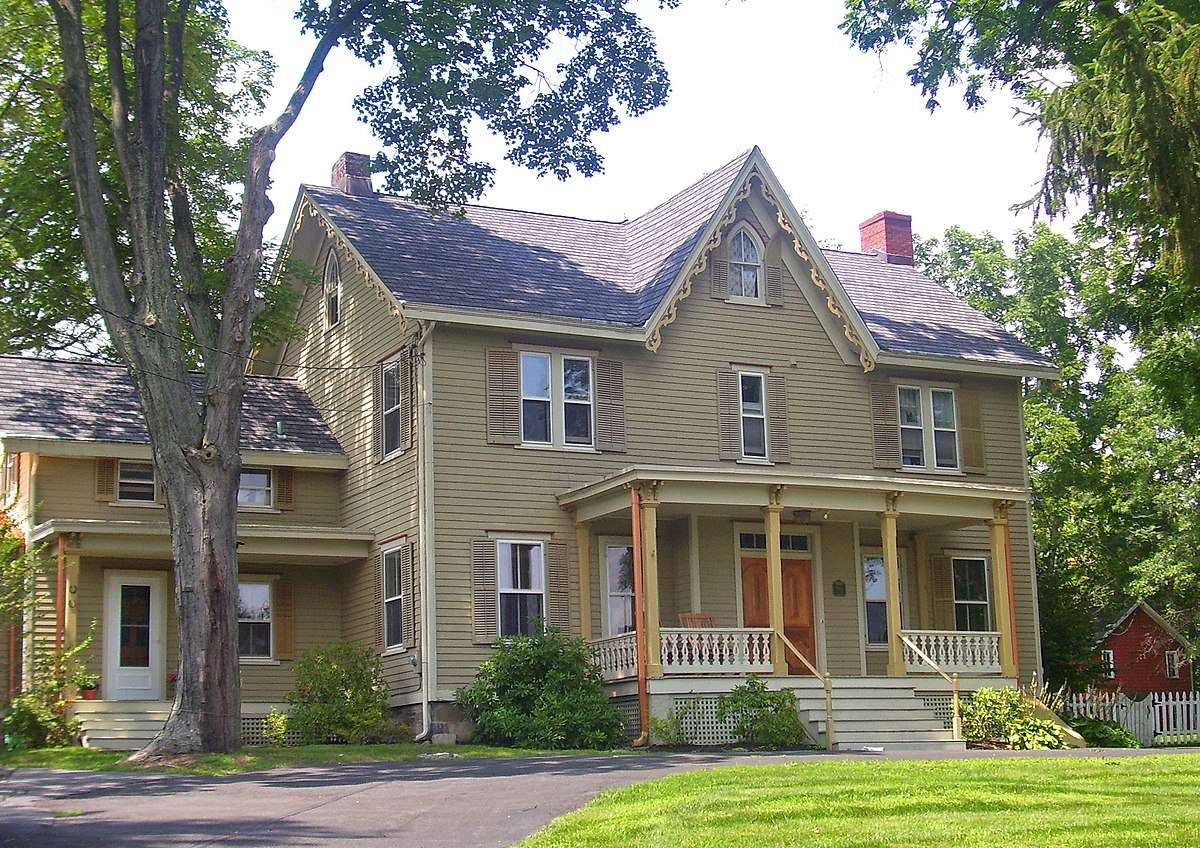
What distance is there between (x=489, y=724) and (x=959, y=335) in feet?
45.6

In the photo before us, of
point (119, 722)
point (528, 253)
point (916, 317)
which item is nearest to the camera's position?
point (119, 722)

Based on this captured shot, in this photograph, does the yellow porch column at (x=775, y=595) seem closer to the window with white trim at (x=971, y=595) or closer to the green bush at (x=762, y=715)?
the green bush at (x=762, y=715)

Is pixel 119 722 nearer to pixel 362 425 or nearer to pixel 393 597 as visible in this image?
pixel 393 597

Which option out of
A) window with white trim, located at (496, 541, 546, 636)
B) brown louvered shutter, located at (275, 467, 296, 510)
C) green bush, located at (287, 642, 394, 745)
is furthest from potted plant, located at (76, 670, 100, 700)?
window with white trim, located at (496, 541, 546, 636)

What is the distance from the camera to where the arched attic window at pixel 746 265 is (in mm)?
28094

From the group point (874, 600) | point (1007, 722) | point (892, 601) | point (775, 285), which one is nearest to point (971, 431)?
point (874, 600)

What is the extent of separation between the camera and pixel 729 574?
87.9 feet

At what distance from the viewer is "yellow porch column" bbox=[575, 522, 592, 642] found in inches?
990

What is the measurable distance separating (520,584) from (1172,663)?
28.6 m

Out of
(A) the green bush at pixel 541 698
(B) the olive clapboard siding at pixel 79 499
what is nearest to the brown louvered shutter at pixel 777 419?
(A) the green bush at pixel 541 698

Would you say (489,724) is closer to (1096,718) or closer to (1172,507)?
(1096,718)

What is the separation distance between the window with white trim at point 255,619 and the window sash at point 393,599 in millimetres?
2481

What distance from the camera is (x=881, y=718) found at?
23844mm

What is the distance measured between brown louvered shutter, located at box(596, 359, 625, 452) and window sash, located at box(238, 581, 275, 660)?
260 inches
